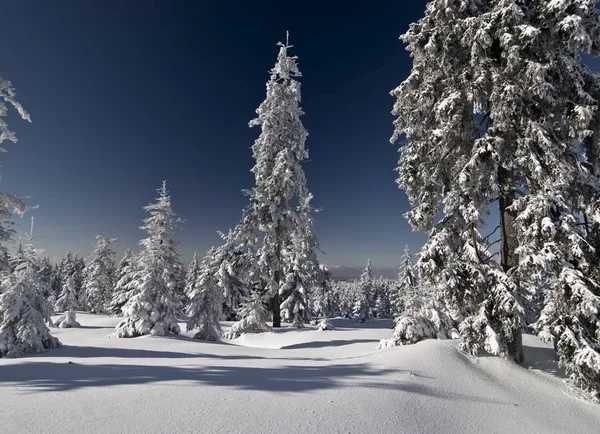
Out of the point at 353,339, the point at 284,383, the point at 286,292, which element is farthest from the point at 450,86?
the point at 286,292

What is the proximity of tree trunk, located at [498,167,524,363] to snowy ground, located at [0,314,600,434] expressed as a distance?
1.82ft

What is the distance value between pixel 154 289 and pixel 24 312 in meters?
6.06

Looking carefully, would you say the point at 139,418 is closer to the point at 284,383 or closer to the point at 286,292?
the point at 284,383

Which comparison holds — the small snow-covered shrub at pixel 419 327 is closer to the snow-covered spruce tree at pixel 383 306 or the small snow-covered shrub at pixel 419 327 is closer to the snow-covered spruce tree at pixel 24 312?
the snow-covered spruce tree at pixel 24 312

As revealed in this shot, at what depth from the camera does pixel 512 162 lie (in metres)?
8.09

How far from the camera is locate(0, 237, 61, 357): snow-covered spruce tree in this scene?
11180 millimetres

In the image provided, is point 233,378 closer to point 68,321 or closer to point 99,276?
point 68,321

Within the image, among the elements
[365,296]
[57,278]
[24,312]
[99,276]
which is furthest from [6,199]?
[57,278]

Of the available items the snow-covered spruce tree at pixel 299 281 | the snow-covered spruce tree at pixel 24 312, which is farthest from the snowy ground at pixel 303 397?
the snow-covered spruce tree at pixel 299 281

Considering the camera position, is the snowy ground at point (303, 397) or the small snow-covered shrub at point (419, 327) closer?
the snowy ground at point (303, 397)

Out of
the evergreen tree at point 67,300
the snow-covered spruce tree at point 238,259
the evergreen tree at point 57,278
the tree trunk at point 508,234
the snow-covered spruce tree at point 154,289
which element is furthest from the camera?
the evergreen tree at point 57,278

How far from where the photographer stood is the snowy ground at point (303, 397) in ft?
14.7

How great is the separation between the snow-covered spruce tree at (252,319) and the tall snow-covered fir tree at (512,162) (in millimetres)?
12218

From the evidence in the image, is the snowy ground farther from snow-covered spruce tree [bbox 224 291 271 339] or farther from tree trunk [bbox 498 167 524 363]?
snow-covered spruce tree [bbox 224 291 271 339]
